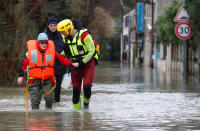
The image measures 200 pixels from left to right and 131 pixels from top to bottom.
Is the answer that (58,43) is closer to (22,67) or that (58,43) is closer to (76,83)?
(76,83)

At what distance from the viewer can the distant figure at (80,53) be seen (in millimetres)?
13023

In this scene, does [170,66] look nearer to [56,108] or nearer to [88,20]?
[88,20]

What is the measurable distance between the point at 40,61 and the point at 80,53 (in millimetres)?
874

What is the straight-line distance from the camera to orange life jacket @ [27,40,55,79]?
12688mm

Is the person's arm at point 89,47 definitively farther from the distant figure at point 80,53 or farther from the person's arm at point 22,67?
the person's arm at point 22,67

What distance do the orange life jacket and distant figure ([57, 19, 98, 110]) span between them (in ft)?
1.76

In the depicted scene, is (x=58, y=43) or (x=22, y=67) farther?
(x=58, y=43)

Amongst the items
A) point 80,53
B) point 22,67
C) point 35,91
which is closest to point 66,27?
point 80,53

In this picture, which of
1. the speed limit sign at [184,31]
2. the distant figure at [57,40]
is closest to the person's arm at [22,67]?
the distant figure at [57,40]

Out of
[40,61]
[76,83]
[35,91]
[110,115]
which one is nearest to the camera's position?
[110,115]

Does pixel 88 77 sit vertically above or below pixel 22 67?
below

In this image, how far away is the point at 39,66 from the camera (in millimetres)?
12719

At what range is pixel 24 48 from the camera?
21219 millimetres

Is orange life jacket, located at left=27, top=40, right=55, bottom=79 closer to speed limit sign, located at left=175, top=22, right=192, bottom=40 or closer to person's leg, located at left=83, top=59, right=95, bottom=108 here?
person's leg, located at left=83, top=59, right=95, bottom=108
